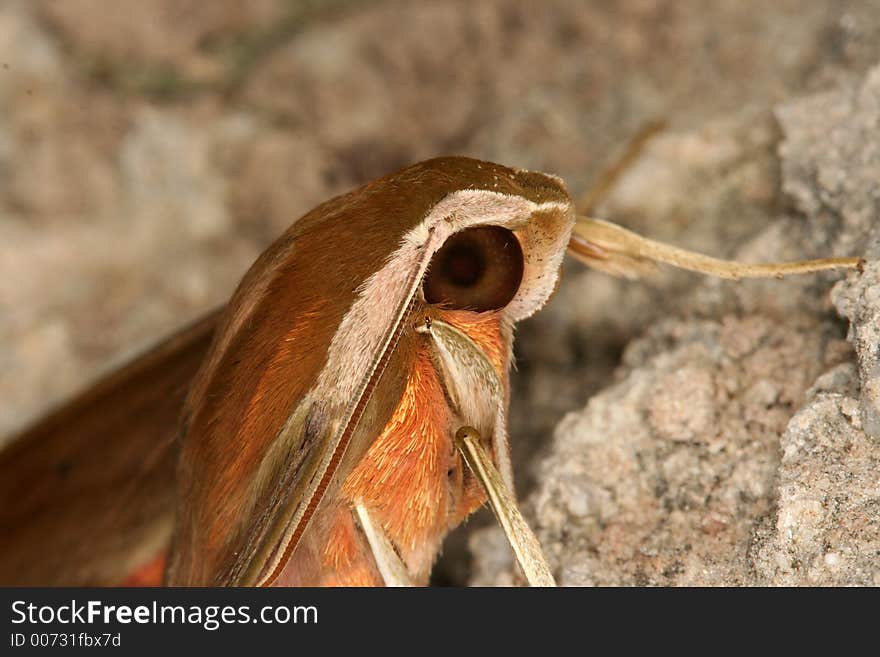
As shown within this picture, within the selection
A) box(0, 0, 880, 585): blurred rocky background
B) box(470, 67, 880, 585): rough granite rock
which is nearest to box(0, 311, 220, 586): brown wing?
box(0, 0, 880, 585): blurred rocky background

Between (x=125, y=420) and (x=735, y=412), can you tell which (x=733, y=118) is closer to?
(x=735, y=412)

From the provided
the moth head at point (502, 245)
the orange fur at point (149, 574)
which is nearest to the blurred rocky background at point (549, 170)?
the moth head at point (502, 245)

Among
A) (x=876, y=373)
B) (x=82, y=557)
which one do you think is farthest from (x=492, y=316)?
(x=82, y=557)

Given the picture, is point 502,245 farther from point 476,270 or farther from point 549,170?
point 549,170

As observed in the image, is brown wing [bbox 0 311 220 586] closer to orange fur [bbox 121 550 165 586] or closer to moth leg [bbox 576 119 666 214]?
orange fur [bbox 121 550 165 586]

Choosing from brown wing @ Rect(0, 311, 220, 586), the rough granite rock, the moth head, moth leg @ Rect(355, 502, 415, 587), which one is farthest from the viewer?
brown wing @ Rect(0, 311, 220, 586)

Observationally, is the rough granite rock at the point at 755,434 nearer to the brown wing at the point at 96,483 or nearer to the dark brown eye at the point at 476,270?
the dark brown eye at the point at 476,270
